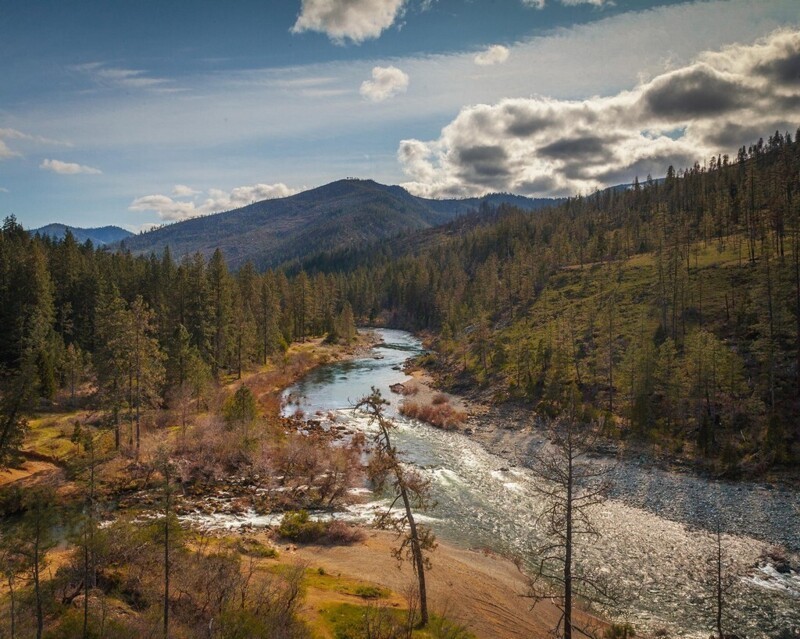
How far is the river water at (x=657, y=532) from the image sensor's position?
25016mm

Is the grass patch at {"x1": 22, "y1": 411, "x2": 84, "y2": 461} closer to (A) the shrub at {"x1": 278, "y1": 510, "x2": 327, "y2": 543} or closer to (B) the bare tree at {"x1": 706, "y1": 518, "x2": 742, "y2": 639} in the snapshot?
(A) the shrub at {"x1": 278, "y1": 510, "x2": 327, "y2": 543}

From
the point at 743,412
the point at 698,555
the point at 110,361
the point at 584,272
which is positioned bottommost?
the point at 698,555

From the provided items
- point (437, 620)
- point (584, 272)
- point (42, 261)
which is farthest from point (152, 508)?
point (584, 272)

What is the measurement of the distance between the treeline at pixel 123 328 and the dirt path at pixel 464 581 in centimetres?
2260

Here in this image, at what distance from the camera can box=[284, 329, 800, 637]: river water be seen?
25016 millimetres

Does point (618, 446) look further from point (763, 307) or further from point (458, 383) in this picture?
point (458, 383)

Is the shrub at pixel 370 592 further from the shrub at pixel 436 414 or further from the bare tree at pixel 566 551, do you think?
the shrub at pixel 436 414

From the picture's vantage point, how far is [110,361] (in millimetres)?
44188

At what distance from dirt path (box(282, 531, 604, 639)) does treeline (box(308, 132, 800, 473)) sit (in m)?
11.8

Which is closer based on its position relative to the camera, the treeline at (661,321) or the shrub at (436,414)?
the treeline at (661,321)

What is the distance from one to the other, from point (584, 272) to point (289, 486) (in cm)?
9887

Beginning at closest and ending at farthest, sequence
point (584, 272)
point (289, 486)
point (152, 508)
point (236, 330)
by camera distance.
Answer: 1. point (152, 508)
2. point (289, 486)
3. point (236, 330)
4. point (584, 272)

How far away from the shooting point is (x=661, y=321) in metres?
77.1

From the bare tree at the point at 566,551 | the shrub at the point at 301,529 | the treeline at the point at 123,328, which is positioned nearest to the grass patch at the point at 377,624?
the bare tree at the point at 566,551
